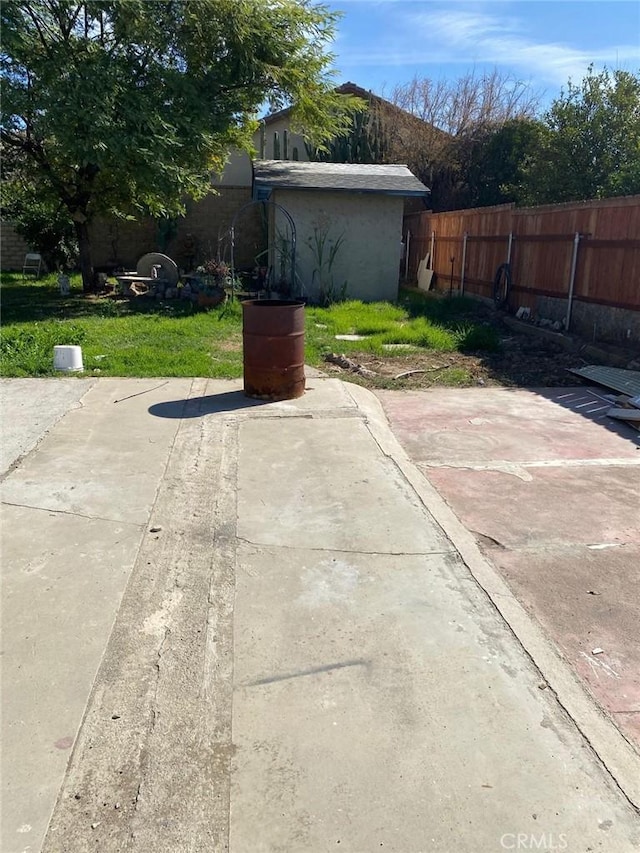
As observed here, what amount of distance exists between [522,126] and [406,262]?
5.79 m

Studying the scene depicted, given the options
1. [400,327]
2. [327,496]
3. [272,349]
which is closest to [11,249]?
[400,327]

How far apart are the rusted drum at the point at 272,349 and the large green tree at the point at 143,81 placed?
21.4ft

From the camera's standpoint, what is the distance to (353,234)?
16.1m

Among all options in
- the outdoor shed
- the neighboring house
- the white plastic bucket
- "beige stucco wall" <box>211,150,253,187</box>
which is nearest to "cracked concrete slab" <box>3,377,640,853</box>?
the white plastic bucket

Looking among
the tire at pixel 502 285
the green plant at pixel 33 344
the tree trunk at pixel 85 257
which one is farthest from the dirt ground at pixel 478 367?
the tree trunk at pixel 85 257

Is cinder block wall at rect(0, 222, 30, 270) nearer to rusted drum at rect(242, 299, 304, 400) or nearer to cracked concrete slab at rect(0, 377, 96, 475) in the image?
cracked concrete slab at rect(0, 377, 96, 475)

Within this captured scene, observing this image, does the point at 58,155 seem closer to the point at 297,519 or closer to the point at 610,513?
the point at 297,519

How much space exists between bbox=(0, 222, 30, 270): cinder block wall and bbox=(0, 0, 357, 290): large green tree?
713cm

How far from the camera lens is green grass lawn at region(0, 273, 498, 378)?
8.63 metres

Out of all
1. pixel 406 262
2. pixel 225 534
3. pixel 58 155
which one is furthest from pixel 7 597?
pixel 406 262

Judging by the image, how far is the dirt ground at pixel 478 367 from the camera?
27.7 ft

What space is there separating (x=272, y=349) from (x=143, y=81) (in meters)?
8.55

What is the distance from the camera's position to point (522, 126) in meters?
21.6

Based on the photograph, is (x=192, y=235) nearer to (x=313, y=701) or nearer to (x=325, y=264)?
(x=325, y=264)
